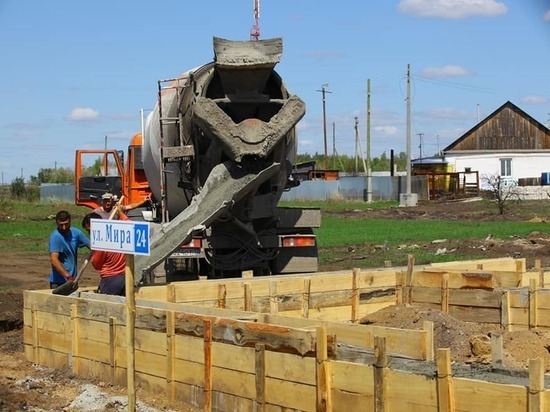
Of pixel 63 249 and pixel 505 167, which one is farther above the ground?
pixel 505 167

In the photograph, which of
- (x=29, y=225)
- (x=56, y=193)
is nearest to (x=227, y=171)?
(x=29, y=225)

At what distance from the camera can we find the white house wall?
7838 centimetres

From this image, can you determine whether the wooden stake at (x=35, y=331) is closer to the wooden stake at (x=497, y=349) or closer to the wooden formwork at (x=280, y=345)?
the wooden formwork at (x=280, y=345)

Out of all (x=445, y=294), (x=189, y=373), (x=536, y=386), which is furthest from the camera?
(x=445, y=294)

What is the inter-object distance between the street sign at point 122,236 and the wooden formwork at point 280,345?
158 centimetres

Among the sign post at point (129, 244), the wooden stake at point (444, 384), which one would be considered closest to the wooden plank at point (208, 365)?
the sign post at point (129, 244)

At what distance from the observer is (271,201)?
15438 millimetres

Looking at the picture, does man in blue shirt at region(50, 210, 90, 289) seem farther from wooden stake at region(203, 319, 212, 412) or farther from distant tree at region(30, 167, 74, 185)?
distant tree at region(30, 167, 74, 185)

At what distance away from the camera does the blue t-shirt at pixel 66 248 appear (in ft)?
43.0

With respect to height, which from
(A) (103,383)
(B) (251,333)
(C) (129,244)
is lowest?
A: (A) (103,383)

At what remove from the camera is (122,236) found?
7988mm

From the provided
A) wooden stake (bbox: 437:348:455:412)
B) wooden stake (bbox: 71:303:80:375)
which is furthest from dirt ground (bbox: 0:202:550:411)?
wooden stake (bbox: 437:348:455:412)

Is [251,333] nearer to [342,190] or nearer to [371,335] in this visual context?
[371,335]

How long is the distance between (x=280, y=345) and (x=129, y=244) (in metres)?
1.70
